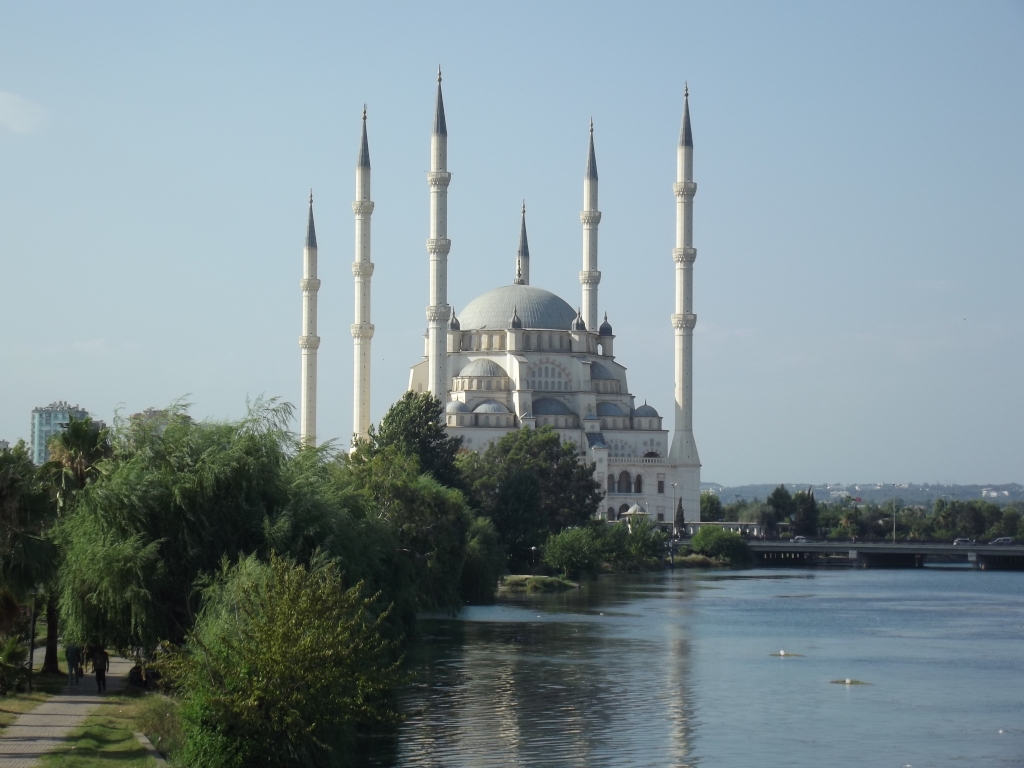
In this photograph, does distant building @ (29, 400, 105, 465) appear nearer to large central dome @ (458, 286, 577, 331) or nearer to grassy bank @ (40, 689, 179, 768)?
large central dome @ (458, 286, 577, 331)

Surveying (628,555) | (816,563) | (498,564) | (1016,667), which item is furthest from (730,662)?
(816,563)

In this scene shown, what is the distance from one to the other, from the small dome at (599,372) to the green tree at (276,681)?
8008cm

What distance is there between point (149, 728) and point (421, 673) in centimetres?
1073

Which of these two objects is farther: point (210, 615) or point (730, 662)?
point (730, 662)

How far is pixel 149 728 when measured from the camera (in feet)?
72.7

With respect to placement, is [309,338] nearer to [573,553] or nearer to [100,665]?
[573,553]

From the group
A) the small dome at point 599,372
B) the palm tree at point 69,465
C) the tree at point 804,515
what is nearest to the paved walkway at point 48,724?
the palm tree at point 69,465

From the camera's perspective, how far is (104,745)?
2061 centimetres

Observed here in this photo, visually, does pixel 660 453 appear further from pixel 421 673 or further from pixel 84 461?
pixel 84 461

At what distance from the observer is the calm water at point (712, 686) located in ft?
82.0

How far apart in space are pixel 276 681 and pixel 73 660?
24.5 feet

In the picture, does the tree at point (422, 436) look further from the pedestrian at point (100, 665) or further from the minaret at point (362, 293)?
the pedestrian at point (100, 665)

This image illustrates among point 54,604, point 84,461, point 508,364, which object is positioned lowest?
point 54,604

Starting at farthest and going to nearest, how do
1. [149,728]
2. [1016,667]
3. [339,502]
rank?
1. [1016,667]
2. [339,502]
3. [149,728]
